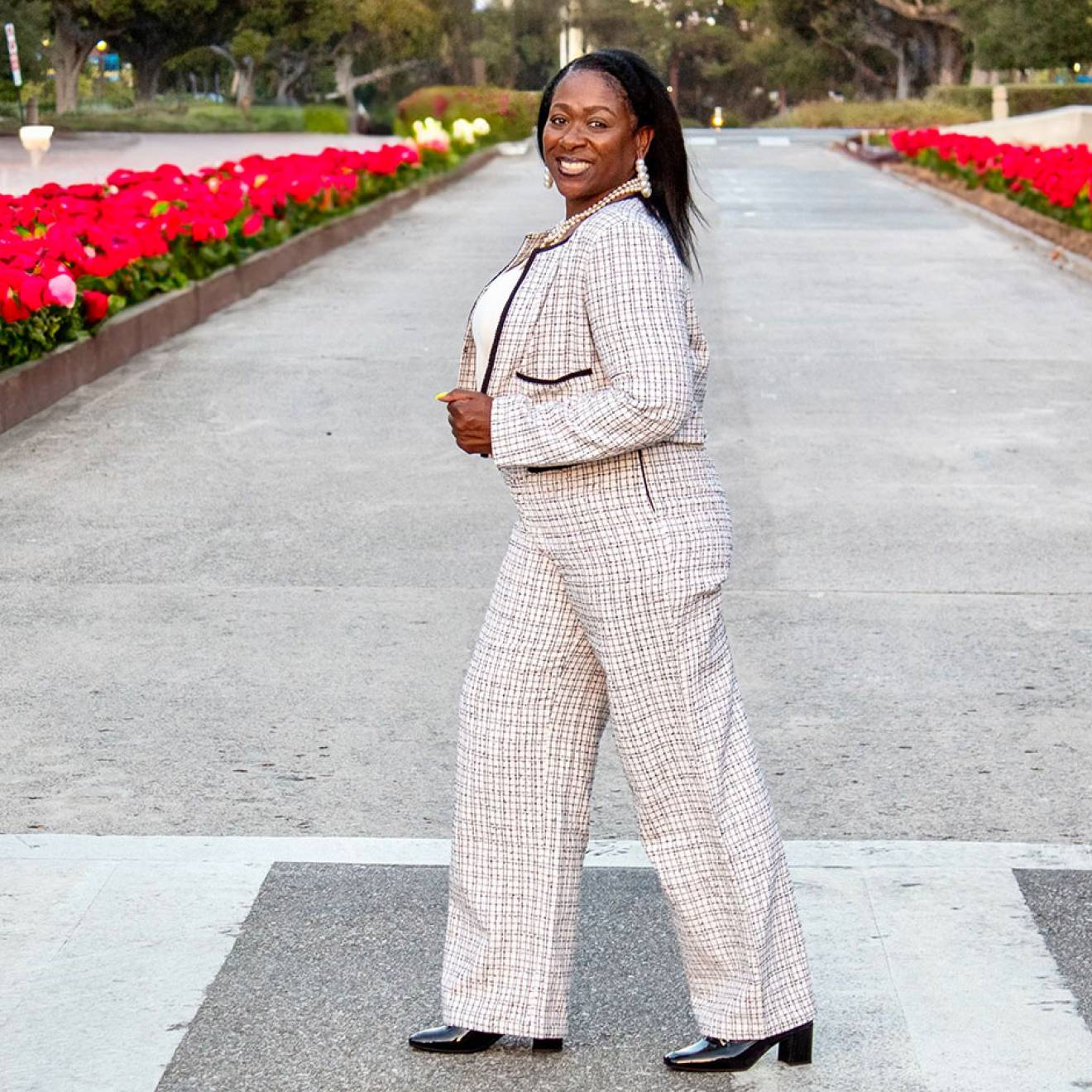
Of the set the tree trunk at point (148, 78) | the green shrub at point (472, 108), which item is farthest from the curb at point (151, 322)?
the green shrub at point (472, 108)

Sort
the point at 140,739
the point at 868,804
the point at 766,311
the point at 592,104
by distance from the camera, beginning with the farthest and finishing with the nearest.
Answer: the point at 766,311 → the point at 140,739 → the point at 868,804 → the point at 592,104

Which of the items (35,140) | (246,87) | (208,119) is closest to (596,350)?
(35,140)

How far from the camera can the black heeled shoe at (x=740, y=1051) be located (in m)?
3.40

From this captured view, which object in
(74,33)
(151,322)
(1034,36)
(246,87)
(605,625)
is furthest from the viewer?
(1034,36)

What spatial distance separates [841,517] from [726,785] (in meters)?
5.09

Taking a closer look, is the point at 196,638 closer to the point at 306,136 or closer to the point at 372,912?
the point at 372,912

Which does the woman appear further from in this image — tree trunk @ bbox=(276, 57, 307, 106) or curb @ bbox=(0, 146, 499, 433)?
tree trunk @ bbox=(276, 57, 307, 106)

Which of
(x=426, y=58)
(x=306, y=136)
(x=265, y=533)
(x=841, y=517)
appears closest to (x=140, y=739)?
(x=265, y=533)

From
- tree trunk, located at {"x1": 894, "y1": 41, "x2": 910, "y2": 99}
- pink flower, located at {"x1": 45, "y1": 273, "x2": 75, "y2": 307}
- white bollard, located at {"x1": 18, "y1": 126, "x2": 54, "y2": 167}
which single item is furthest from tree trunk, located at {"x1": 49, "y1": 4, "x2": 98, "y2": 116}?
tree trunk, located at {"x1": 894, "y1": 41, "x2": 910, "y2": 99}

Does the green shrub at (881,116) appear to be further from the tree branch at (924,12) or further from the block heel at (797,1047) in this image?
the block heel at (797,1047)

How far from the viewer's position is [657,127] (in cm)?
334

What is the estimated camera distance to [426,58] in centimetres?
5662

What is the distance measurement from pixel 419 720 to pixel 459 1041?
7.36 ft

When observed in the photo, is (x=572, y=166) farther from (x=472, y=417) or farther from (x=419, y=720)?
(x=419, y=720)
